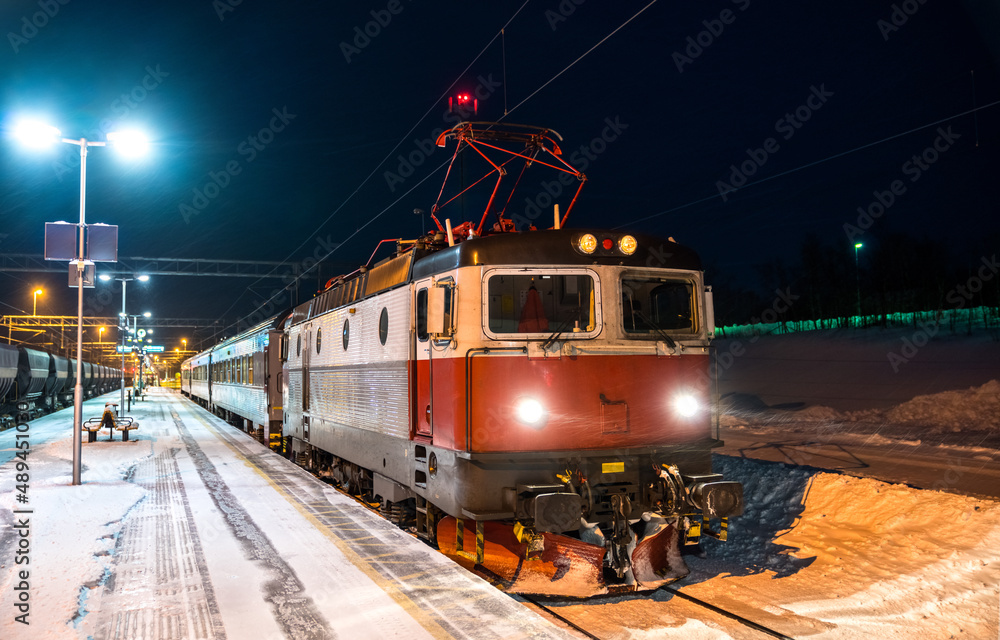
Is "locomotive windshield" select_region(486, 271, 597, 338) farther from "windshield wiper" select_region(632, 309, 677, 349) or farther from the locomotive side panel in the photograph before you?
the locomotive side panel

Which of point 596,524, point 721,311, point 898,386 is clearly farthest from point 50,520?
point 721,311

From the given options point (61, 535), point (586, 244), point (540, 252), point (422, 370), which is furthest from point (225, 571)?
point (586, 244)

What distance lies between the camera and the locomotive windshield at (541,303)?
666 cm

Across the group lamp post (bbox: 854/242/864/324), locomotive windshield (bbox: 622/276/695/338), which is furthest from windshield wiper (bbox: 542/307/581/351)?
lamp post (bbox: 854/242/864/324)

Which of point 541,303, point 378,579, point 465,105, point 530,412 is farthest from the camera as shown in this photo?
point 465,105

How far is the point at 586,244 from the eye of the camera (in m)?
6.85

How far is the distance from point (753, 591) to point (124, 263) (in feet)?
134

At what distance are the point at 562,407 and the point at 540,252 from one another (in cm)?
155

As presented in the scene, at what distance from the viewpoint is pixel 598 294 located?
6840mm

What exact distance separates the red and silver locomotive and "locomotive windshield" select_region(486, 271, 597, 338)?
0.01m

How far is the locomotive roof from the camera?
6.70 metres

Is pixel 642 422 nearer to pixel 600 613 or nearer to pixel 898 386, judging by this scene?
pixel 600 613

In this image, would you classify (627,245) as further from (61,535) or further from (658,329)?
(61,535)

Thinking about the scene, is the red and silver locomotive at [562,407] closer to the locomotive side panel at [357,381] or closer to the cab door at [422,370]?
the cab door at [422,370]
